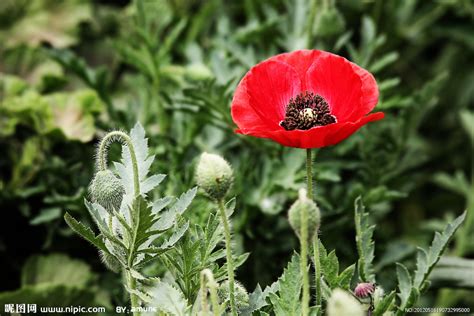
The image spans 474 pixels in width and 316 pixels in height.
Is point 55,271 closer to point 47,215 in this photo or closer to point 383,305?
point 47,215

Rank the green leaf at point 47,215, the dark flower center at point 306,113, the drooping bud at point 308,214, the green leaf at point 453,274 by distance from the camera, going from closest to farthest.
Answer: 1. the drooping bud at point 308,214
2. the dark flower center at point 306,113
3. the green leaf at point 453,274
4. the green leaf at point 47,215

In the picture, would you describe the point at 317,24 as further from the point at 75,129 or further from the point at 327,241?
the point at 75,129

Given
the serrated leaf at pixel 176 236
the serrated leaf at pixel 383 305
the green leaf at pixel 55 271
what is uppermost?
the serrated leaf at pixel 176 236

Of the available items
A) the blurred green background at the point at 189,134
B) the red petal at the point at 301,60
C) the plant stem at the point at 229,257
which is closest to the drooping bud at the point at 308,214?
the plant stem at the point at 229,257

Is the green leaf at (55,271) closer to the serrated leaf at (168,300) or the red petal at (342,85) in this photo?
the serrated leaf at (168,300)

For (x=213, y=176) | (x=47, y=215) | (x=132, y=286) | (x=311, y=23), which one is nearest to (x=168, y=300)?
(x=132, y=286)
